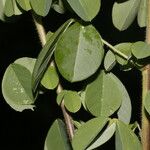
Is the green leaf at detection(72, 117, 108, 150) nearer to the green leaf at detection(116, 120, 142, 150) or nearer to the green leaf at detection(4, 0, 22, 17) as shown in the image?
the green leaf at detection(116, 120, 142, 150)

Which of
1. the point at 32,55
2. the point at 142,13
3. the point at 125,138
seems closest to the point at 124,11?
the point at 142,13

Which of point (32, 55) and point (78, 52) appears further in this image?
point (32, 55)

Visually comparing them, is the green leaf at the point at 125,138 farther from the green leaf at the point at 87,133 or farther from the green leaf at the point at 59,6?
the green leaf at the point at 59,6

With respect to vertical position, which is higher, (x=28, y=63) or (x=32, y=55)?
(x=28, y=63)

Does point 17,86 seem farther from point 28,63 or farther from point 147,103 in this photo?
point 147,103

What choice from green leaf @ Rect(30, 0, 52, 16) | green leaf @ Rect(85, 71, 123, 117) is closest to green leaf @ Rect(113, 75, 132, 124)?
green leaf @ Rect(85, 71, 123, 117)

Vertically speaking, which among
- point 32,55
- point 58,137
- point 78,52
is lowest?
point 32,55
